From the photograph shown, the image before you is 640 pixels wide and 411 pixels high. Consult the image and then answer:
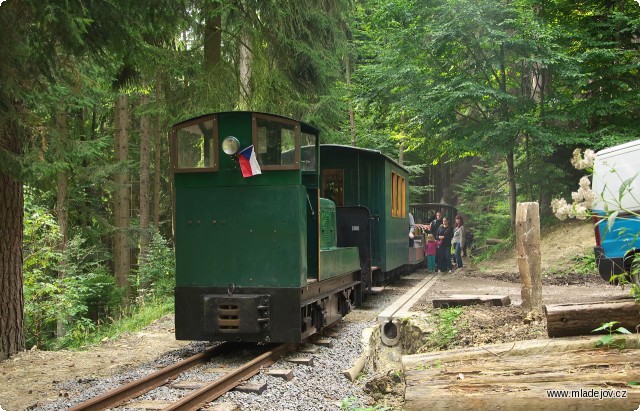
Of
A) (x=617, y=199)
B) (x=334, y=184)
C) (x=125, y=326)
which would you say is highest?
(x=334, y=184)

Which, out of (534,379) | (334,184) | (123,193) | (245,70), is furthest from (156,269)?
(534,379)

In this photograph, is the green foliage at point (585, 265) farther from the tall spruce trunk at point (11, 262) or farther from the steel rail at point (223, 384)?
the tall spruce trunk at point (11, 262)

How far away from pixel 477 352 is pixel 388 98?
1519 centimetres

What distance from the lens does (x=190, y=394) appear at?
5.67 meters

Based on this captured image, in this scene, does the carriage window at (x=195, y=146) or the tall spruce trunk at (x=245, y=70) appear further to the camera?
the tall spruce trunk at (x=245, y=70)

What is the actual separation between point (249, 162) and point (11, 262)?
11.2ft

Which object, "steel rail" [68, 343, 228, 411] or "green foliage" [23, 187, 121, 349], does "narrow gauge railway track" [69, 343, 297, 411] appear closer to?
"steel rail" [68, 343, 228, 411]

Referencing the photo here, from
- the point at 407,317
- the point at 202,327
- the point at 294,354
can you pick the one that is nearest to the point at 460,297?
the point at 407,317

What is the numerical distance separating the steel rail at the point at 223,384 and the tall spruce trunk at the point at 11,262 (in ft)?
11.3

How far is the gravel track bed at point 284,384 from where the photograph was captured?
19.3ft

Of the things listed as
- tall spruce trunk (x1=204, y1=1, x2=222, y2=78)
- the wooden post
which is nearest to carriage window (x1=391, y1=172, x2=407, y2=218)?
tall spruce trunk (x1=204, y1=1, x2=222, y2=78)

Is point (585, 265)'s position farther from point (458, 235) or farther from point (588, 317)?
point (588, 317)

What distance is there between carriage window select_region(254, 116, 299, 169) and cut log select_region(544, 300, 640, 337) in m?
3.49

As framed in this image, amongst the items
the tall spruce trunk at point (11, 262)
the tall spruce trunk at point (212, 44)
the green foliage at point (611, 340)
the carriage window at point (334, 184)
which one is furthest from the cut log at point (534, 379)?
the tall spruce trunk at point (212, 44)
